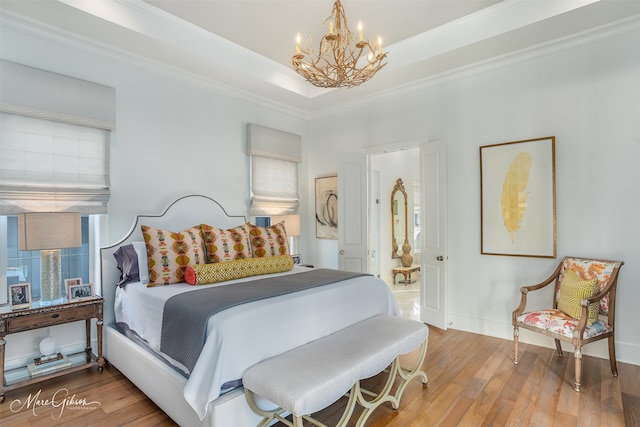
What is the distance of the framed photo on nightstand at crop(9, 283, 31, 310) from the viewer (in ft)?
8.45

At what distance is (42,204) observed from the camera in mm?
2922

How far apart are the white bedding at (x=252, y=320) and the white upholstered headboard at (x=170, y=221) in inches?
8.1

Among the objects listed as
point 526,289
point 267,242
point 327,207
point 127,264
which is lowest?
point 526,289

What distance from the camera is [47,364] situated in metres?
2.75

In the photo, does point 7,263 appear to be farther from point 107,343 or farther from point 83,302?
point 107,343

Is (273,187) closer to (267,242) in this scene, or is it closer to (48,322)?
(267,242)

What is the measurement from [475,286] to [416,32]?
9.35 feet

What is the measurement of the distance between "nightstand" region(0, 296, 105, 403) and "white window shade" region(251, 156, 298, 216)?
2.23 meters

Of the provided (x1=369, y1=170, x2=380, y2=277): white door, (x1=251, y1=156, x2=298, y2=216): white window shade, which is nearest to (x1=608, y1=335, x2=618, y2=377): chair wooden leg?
(x1=369, y1=170, x2=380, y2=277): white door

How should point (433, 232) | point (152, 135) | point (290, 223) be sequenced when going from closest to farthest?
1. point (152, 135)
2. point (433, 232)
3. point (290, 223)

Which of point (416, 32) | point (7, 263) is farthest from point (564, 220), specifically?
point (7, 263)

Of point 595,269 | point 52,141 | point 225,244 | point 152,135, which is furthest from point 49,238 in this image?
point 595,269

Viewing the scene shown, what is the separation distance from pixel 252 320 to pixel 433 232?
269 cm

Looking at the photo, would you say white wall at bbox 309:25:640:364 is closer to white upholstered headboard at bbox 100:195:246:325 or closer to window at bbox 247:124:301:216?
window at bbox 247:124:301:216
